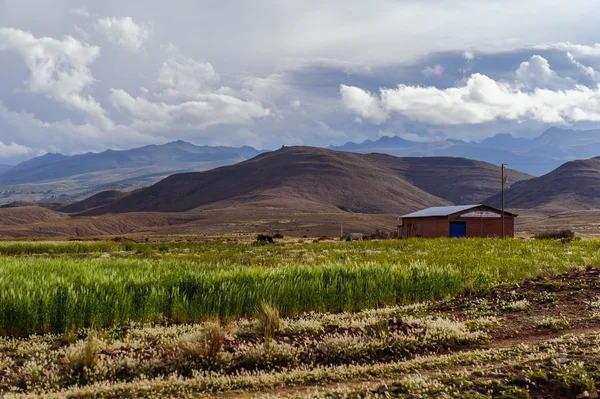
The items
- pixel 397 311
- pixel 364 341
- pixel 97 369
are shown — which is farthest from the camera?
pixel 397 311

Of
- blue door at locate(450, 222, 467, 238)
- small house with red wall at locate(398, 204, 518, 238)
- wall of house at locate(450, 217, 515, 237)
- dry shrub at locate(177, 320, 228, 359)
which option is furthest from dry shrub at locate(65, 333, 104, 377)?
wall of house at locate(450, 217, 515, 237)

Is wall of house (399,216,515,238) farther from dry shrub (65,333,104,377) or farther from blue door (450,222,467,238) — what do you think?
dry shrub (65,333,104,377)

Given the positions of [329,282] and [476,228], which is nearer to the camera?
[329,282]

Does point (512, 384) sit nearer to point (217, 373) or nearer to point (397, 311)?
point (217, 373)

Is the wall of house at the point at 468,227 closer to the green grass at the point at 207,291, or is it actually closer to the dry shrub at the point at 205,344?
the green grass at the point at 207,291

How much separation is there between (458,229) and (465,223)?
1160 mm

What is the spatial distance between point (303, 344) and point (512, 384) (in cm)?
443

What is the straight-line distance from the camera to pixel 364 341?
34.9 ft

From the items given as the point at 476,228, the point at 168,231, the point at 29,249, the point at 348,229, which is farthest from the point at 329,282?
the point at 168,231

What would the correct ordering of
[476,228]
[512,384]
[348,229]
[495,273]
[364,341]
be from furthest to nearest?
[348,229] < [476,228] < [495,273] < [364,341] < [512,384]

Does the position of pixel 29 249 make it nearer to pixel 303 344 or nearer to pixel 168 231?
pixel 303 344

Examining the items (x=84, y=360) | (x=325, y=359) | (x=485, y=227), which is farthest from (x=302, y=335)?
(x=485, y=227)

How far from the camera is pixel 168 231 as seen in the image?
133625 mm

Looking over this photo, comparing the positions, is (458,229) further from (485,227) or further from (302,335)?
(302,335)
